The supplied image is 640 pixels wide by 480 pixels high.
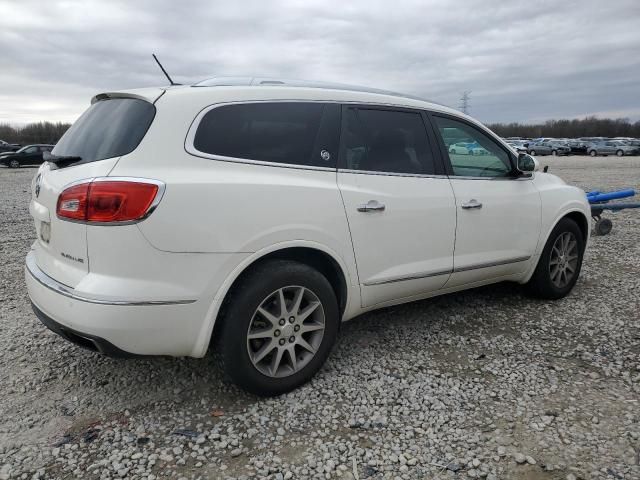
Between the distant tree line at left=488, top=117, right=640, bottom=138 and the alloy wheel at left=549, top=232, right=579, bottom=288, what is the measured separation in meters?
80.1

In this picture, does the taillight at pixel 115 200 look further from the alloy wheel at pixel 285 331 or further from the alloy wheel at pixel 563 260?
the alloy wheel at pixel 563 260

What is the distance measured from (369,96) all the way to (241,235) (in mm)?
1465

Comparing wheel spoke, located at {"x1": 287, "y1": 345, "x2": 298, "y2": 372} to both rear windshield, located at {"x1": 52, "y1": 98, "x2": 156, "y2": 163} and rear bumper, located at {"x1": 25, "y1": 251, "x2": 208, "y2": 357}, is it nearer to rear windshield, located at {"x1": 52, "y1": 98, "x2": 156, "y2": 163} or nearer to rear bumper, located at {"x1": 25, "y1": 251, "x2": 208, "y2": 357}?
rear bumper, located at {"x1": 25, "y1": 251, "x2": 208, "y2": 357}

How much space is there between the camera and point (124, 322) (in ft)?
8.42

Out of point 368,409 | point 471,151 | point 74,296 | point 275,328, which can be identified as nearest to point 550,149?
point 471,151

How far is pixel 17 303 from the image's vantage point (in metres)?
4.84

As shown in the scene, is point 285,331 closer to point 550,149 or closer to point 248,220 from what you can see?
point 248,220

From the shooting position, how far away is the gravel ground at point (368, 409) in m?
2.54

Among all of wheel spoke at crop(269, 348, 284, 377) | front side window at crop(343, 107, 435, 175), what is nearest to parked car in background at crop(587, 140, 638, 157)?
front side window at crop(343, 107, 435, 175)

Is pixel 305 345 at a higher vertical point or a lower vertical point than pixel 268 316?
lower

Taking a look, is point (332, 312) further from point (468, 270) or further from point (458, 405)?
point (468, 270)

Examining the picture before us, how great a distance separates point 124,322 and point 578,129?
318 feet

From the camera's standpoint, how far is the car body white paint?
257 centimetres

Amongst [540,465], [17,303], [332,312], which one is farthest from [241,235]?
[17,303]
